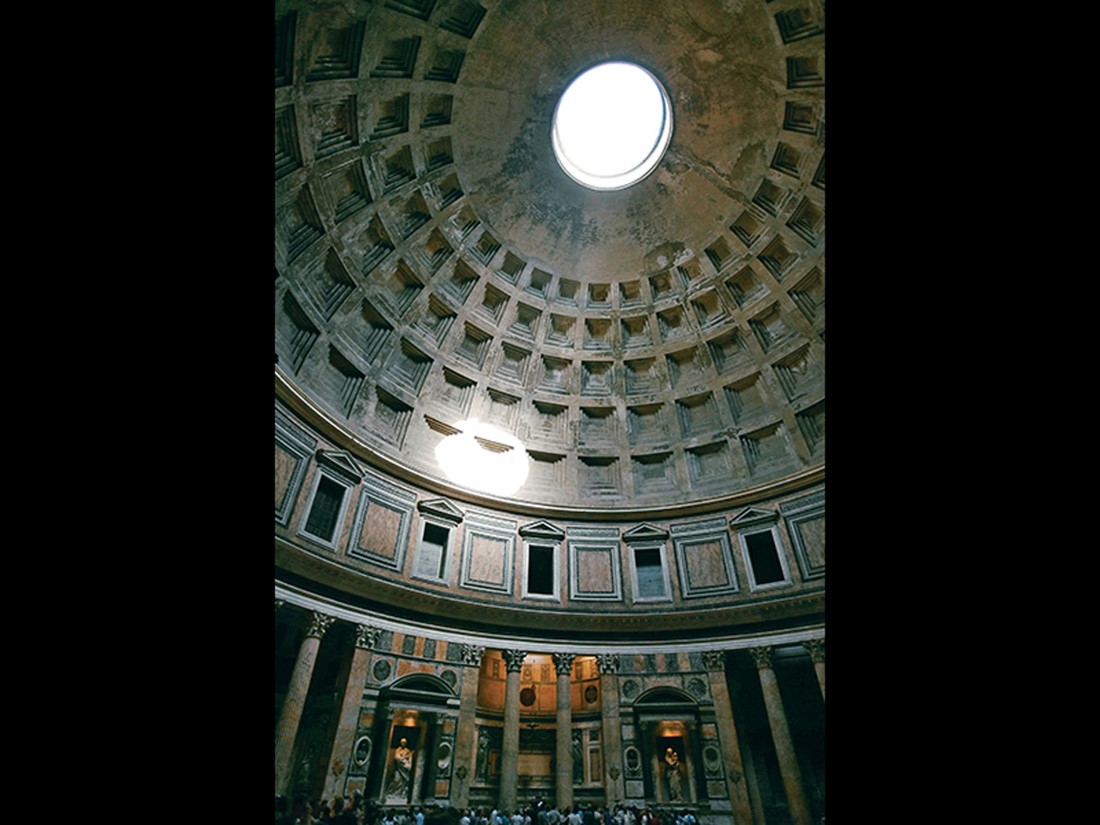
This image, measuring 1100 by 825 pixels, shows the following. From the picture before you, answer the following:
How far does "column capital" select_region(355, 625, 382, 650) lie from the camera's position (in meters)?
15.1

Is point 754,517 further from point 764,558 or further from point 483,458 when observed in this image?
Answer: point 483,458

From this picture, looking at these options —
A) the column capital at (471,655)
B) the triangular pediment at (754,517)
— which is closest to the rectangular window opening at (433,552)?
the column capital at (471,655)

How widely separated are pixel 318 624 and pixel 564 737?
838 cm

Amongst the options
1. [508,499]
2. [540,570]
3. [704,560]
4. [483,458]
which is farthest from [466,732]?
[704,560]

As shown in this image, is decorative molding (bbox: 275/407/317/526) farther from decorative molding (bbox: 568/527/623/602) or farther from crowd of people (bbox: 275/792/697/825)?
decorative molding (bbox: 568/527/623/602)

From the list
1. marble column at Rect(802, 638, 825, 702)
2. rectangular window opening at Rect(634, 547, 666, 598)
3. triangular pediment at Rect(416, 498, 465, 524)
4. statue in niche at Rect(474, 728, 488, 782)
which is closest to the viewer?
marble column at Rect(802, 638, 825, 702)

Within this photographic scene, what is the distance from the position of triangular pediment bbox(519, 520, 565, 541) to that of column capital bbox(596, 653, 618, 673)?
4320 millimetres

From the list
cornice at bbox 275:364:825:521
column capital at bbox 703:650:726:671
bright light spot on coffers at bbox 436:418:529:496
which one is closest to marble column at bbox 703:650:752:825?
column capital at bbox 703:650:726:671

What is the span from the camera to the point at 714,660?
17688mm

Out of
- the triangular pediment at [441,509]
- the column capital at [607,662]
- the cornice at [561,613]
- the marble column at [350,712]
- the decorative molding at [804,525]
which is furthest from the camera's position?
the triangular pediment at [441,509]

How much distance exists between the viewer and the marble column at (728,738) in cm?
1555

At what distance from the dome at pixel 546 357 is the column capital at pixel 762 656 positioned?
165 mm

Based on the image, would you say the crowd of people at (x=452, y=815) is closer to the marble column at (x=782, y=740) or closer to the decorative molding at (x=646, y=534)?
the marble column at (x=782, y=740)
